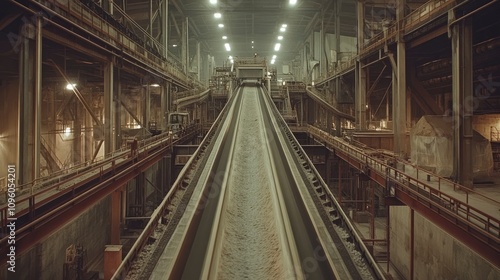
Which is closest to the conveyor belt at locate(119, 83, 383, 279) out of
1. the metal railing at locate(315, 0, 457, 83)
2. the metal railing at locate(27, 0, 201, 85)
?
the metal railing at locate(27, 0, 201, 85)

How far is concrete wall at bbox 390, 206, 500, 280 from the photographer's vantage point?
815 centimetres

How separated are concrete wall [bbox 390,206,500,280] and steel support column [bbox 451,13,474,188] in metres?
2.02

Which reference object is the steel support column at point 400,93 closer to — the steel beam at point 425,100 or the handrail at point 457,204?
the steel beam at point 425,100

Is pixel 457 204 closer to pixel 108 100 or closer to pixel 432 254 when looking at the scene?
pixel 432 254

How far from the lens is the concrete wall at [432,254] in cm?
815

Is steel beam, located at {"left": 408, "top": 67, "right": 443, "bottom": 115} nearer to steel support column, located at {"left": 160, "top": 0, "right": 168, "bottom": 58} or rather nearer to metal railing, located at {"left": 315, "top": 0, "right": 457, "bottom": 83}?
metal railing, located at {"left": 315, "top": 0, "right": 457, "bottom": 83}

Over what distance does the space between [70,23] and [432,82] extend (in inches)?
844

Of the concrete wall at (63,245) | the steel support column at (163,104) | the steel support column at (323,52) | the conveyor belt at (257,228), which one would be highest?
the steel support column at (323,52)

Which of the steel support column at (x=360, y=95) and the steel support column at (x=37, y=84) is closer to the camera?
the steel support column at (x=37, y=84)

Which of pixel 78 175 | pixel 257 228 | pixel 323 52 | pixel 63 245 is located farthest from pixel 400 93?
pixel 323 52

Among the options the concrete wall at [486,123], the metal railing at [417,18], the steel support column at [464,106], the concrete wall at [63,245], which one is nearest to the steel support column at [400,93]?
the metal railing at [417,18]

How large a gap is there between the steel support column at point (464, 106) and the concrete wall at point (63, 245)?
1263 centimetres

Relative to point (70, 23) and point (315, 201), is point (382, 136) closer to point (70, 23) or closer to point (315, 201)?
point (315, 201)

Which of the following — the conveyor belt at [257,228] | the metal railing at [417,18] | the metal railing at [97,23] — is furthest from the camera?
the metal railing at [417,18]
